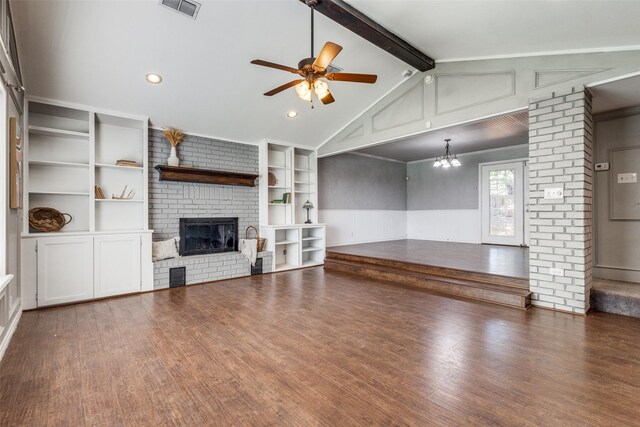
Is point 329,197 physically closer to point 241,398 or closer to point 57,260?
point 57,260

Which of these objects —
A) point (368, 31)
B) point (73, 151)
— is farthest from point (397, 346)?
point (73, 151)

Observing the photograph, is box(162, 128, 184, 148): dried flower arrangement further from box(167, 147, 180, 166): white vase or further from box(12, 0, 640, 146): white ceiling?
box(12, 0, 640, 146): white ceiling

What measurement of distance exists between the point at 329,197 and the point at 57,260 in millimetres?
5242

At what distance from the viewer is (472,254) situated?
6.04 meters

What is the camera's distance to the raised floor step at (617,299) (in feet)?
11.1

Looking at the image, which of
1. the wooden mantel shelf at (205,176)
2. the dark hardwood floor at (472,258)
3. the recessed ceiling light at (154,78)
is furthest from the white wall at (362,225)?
the recessed ceiling light at (154,78)

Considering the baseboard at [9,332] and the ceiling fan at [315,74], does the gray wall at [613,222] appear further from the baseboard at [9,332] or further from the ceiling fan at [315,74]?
the baseboard at [9,332]

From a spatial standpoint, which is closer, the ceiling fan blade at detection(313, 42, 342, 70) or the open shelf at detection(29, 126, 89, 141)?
the ceiling fan blade at detection(313, 42, 342, 70)

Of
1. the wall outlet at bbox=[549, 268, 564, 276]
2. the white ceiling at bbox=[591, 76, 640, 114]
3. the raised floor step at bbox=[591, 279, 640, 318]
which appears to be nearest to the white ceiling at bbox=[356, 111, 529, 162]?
the white ceiling at bbox=[591, 76, 640, 114]

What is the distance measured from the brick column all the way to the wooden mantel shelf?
4.51 metres

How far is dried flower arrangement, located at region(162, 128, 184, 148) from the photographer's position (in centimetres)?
496

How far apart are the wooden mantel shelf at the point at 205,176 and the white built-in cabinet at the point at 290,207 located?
0.45m

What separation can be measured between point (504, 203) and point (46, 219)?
8861 mm

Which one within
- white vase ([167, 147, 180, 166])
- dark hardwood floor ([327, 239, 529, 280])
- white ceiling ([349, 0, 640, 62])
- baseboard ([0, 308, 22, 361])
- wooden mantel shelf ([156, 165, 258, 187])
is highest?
white ceiling ([349, 0, 640, 62])
